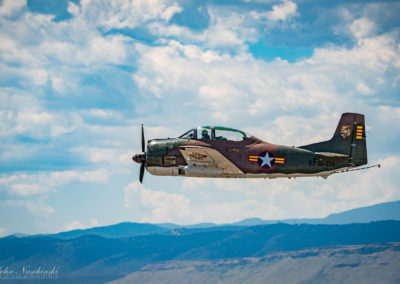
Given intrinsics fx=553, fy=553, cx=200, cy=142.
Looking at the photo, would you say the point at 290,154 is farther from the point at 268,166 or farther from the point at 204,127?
the point at 204,127

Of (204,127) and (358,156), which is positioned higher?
(204,127)

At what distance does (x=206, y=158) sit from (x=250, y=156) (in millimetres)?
2756

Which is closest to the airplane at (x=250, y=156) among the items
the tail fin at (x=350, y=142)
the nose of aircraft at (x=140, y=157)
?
the tail fin at (x=350, y=142)

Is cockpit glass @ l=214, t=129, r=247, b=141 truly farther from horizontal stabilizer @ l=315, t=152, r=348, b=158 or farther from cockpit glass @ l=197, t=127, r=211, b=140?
horizontal stabilizer @ l=315, t=152, r=348, b=158

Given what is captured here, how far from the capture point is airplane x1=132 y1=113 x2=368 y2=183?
3266 cm

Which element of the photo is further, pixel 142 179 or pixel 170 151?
pixel 142 179

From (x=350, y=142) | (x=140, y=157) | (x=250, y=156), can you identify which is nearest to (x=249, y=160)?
(x=250, y=156)

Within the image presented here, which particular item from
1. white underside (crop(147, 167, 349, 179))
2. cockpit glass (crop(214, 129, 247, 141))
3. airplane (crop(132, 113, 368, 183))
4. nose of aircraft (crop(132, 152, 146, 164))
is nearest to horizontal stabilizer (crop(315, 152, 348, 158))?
airplane (crop(132, 113, 368, 183))

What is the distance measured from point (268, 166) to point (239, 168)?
5.68 feet

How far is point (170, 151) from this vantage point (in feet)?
109

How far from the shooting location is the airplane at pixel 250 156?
107 ft

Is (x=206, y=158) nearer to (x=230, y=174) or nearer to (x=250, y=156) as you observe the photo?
(x=230, y=174)

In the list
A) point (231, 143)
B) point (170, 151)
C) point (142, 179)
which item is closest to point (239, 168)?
point (231, 143)

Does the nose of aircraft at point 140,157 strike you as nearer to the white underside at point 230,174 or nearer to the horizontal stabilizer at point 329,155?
the white underside at point 230,174
